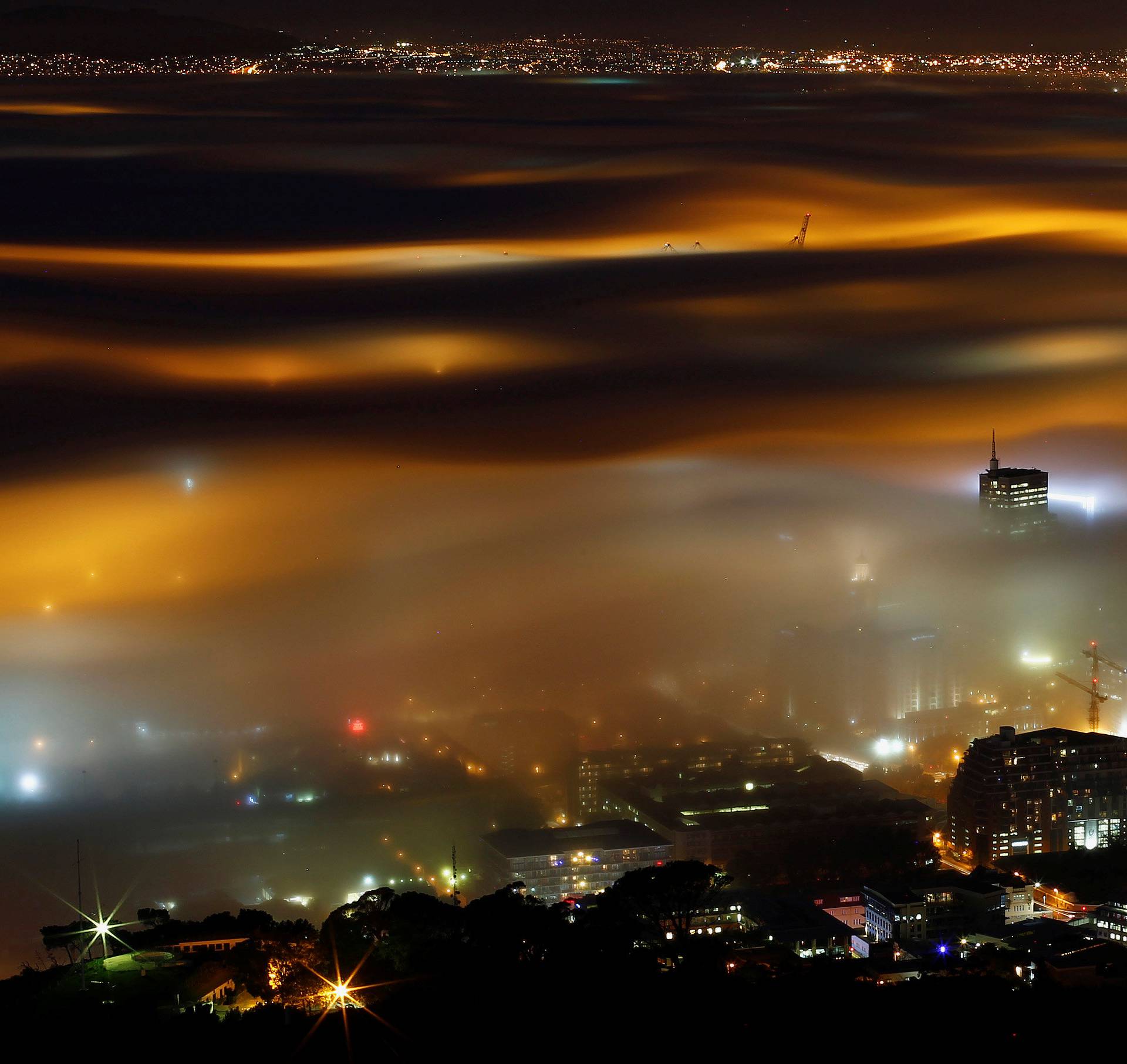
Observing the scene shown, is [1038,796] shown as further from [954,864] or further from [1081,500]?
[1081,500]

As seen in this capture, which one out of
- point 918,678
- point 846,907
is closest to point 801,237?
point 918,678

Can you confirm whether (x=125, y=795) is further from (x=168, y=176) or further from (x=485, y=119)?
(x=485, y=119)

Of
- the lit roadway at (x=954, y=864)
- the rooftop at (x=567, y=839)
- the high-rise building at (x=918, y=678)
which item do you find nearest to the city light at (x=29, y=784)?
the rooftop at (x=567, y=839)

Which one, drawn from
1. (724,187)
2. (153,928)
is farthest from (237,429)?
(724,187)

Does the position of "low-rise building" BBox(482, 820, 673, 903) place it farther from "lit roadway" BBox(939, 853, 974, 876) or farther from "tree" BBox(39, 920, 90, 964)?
"tree" BBox(39, 920, 90, 964)

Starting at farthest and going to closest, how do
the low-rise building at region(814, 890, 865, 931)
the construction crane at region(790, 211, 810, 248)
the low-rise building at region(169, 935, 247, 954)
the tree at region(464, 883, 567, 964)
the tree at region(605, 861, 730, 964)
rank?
the construction crane at region(790, 211, 810, 248) < the low-rise building at region(814, 890, 865, 931) < the tree at region(605, 861, 730, 964) < the low-rise building at region(169, 935, 247, 954) < the tree at region(464, 883, 567, 964)

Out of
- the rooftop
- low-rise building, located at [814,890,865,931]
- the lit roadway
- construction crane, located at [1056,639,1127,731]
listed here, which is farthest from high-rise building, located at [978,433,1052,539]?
low-rise building, located at [814,890,865,931]

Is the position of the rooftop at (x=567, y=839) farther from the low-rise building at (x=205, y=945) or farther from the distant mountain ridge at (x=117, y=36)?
the distant mountain ridge at (x=117, y=36)
